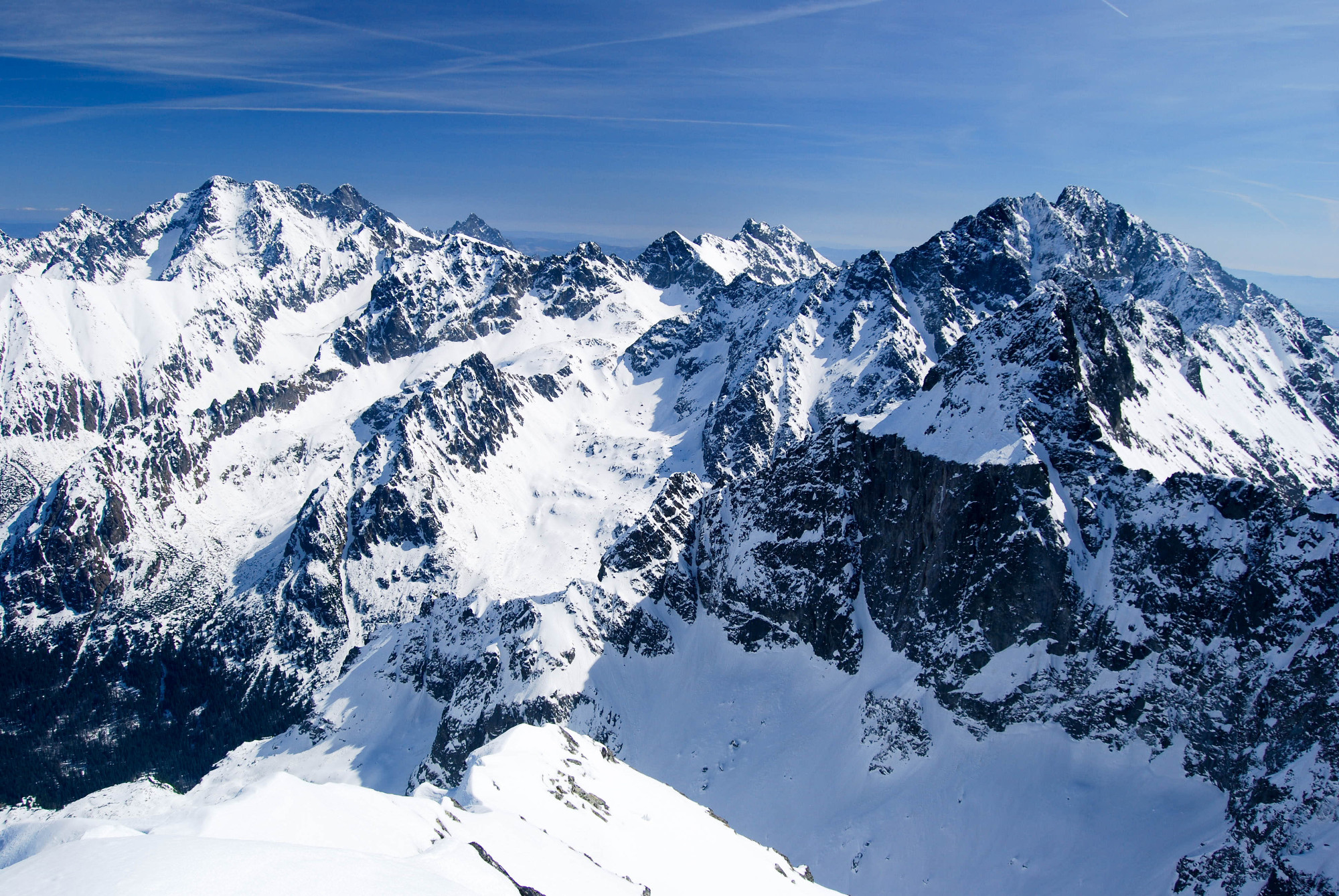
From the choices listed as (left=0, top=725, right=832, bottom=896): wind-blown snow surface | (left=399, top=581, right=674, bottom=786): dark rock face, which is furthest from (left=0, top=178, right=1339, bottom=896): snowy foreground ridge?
(left=399, top=581, right=674, bottom=786): dark rock face

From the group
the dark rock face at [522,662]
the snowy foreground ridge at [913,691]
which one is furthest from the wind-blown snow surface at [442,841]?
the dark rock face at [522,662]

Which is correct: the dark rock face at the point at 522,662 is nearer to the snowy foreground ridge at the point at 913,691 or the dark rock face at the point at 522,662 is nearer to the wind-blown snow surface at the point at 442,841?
the snowy foreground ridge at the point at 913,691

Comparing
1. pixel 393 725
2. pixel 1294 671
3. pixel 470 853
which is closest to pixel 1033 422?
pixel 1294 671

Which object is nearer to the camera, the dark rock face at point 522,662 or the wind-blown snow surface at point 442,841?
the wind-blown snow surface at point 442,841

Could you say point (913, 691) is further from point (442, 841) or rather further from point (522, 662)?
point (442, 841)

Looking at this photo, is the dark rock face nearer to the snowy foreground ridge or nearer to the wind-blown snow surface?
the snowy foreground ridge

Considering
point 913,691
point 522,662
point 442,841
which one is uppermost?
point 442,841

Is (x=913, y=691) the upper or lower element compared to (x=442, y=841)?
lower

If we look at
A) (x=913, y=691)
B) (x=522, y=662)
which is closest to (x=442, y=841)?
(x=913, y=691)

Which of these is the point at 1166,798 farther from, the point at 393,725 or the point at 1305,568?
the point at 393,725

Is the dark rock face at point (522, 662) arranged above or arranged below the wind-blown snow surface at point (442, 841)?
below

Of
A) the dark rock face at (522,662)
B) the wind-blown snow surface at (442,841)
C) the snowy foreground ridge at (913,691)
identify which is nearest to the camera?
the wind-blown snow surface at (442,841)
